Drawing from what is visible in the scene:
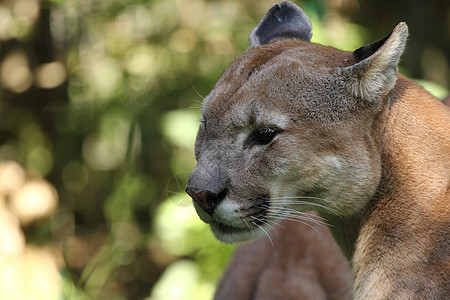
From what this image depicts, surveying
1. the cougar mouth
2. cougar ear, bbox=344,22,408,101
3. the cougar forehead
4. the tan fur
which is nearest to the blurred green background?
the tan fur

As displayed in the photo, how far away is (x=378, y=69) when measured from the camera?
9.52 feet

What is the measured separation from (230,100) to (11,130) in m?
4.88

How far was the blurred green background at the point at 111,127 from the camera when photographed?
599 cm

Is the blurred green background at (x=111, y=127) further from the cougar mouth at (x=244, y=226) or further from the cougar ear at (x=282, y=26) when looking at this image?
the cougar mouth at (x=244, y=226)

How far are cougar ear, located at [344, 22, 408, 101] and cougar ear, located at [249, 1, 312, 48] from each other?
925mm

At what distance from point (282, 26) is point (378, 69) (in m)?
1.09

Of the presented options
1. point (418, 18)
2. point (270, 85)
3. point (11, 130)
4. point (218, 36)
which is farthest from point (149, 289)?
point (270, 85)

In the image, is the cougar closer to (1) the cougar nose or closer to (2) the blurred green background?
(1) the cougar nose

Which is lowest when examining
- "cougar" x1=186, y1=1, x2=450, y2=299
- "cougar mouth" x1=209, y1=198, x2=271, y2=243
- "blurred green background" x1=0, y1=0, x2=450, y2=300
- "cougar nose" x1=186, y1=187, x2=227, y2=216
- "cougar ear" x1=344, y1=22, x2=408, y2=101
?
"blurred green background" x1=0, y1=0, x2=450, y2=300

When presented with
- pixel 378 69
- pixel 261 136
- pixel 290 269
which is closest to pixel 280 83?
pixel 261 136

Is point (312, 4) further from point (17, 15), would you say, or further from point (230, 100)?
point (17, 15)

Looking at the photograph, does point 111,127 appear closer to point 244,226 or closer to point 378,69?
point 244,226

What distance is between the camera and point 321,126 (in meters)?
2.94

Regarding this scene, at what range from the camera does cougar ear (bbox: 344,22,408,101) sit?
9.43ft
